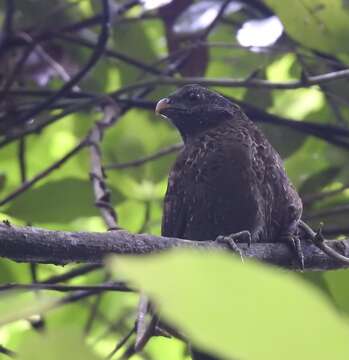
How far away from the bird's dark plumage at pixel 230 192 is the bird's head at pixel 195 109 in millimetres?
254

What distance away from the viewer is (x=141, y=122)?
3.19 meters

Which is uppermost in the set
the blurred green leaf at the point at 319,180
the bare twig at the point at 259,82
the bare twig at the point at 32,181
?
the bare twig at the point at 259,82

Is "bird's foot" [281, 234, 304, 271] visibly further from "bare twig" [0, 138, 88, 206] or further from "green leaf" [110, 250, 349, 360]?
"green leaf" [110, 250, 349, 360]

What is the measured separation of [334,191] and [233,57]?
0.82 metres

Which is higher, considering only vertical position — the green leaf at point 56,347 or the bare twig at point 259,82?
the green leaf at point 56,347

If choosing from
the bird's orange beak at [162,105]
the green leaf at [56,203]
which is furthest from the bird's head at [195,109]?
the green leaf at [56,203]

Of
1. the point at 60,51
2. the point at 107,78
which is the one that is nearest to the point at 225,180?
the point at 107,78

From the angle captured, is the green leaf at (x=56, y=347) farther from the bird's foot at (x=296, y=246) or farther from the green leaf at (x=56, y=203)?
the green leaf at (x=56, y=203)

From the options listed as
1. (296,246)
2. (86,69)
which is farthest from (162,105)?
(296,246)

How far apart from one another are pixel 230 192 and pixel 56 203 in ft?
2.05

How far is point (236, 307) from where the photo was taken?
0.37m

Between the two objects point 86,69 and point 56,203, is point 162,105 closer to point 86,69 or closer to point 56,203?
point 86,69

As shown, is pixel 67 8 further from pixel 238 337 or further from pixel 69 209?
pixel 238 337

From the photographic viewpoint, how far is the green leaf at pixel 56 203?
2541mm
